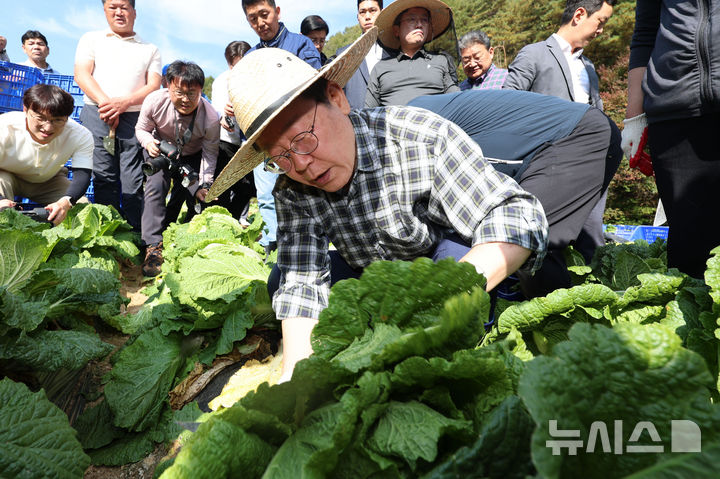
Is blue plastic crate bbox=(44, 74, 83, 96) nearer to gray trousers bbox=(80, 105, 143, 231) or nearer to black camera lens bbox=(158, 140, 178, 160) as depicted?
gray trousers bbox=(80, 105, 143, 231)

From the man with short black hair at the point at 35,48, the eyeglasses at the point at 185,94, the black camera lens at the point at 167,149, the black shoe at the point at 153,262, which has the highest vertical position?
the man with short black hair at the point at 35,48

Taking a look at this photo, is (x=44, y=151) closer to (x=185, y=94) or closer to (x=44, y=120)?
(x=44, y=120)

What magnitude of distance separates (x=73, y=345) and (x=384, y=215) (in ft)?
5.34

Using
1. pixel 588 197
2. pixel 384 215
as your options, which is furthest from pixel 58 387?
pixel 588 197

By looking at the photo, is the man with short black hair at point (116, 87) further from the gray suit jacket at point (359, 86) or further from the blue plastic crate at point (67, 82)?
the gray suit jacket at point (359, 86)

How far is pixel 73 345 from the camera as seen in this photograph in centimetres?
221

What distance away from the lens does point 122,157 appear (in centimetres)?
519

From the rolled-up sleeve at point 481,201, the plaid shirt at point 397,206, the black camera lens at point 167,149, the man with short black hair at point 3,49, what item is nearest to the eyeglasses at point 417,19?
the plaid shirt at point 397,206

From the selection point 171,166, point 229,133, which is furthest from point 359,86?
point 171,166

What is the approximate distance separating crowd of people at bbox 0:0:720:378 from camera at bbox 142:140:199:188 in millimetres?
709

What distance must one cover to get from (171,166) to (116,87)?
114cm
